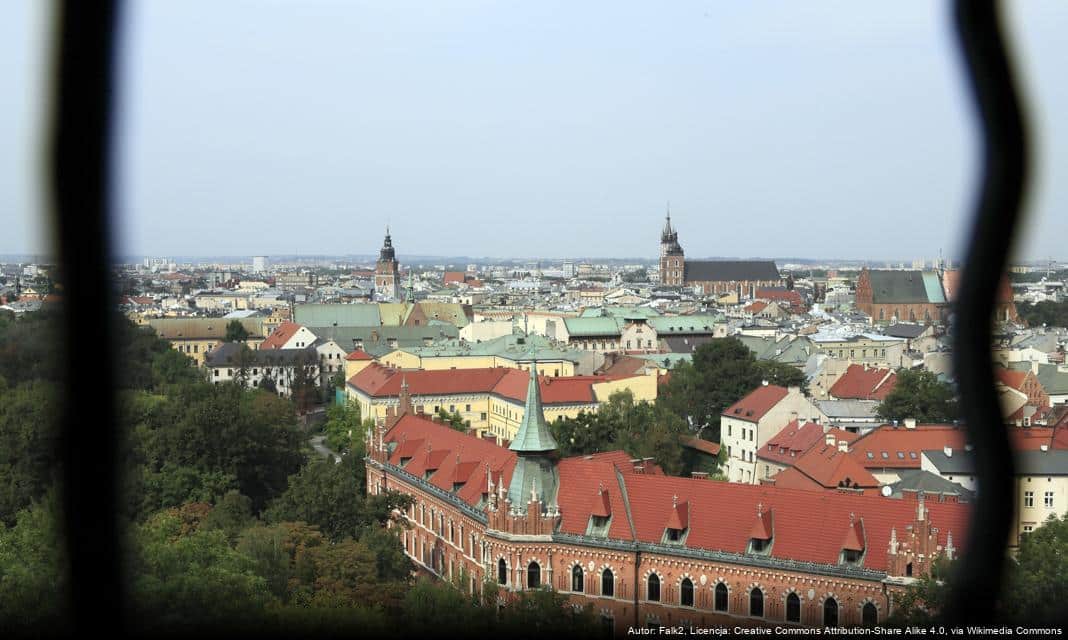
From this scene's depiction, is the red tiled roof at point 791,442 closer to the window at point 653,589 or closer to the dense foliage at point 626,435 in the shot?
the dense foliage at point 626,435

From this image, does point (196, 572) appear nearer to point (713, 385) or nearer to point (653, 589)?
point (653, 589)

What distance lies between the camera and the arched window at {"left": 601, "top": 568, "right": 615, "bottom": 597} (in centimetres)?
1288

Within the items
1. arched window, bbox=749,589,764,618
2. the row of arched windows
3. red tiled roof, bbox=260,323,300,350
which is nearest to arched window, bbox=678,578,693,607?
the row of arched windows

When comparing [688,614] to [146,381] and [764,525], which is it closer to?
→ [764,525]

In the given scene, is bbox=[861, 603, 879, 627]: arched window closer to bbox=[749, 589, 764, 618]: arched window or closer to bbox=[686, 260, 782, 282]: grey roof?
bbox=[749, 589, 764, 618]: arched window

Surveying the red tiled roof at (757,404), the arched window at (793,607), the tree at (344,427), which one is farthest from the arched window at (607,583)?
the tree at (344,427)

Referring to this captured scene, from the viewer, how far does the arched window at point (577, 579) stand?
13086 millimetres

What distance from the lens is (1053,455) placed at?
1677cm

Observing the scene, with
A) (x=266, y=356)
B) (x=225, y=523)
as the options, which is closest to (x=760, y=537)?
(x=225, y=523)

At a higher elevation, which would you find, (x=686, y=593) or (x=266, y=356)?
(x=686, y=593)

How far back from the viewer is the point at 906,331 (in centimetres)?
4216

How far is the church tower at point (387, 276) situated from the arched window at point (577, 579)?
2539 inches

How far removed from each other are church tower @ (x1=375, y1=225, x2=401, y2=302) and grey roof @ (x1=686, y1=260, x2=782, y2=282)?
25410 millimetres

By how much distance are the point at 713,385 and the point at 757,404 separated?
383cm
